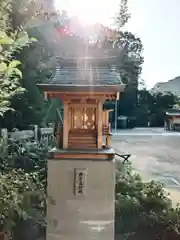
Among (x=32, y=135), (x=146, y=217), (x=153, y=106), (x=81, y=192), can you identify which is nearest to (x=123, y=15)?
(x=153, y=106)

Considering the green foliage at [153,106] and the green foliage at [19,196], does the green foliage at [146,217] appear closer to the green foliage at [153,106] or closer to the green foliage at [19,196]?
the green foliage at [19,196]

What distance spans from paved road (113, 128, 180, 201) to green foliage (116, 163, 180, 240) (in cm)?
125

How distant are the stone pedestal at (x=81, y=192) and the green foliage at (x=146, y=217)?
725 millimetres

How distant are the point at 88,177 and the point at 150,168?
187 inches

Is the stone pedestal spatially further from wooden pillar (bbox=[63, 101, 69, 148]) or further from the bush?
the bush

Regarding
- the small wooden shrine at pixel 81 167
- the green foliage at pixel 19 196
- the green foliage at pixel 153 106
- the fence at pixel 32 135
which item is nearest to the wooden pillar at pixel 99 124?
the small wooden shrine at pixel 81 167

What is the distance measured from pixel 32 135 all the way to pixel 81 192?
464 cm

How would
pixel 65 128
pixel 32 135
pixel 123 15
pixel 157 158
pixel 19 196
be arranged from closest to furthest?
pixel 19 196
pixel 65 128
pixel 32 135
pixel 157 158
pixel 123 15

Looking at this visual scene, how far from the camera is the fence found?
6798 millimetres

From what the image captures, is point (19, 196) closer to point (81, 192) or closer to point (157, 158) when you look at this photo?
point (81, 192)

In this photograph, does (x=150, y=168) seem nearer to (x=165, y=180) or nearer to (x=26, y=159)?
(x=165, y=180)

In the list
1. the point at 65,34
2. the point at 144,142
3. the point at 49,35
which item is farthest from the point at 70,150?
the point at 144,142

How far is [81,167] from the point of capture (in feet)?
11.1

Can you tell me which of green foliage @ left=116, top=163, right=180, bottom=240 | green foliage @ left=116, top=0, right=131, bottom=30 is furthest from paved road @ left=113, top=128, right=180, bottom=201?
green foliage @ left=116, top=0, right=131, bottom=30
